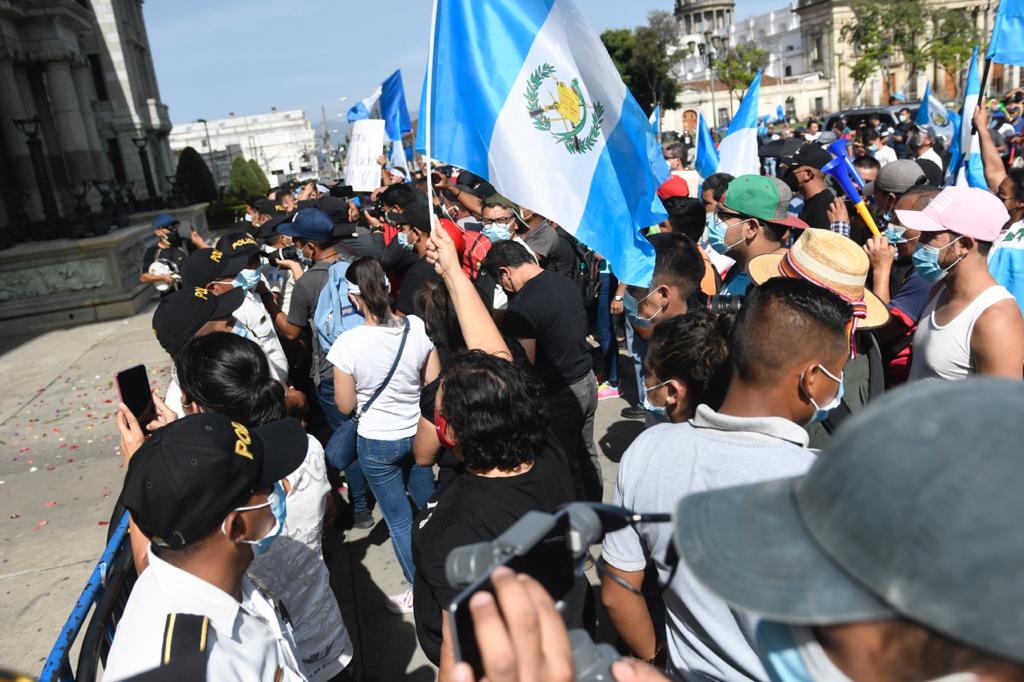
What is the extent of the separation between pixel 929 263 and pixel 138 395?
329cm

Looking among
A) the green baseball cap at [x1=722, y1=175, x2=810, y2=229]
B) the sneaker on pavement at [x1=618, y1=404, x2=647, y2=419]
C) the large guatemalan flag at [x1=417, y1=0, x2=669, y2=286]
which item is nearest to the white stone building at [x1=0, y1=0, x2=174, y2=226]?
the sneaker on pavement at [x1=618, y1=404, x2=647, y2=419]

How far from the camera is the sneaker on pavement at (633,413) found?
6180mm

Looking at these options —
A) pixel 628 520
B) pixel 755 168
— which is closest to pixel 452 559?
pixel 628 520

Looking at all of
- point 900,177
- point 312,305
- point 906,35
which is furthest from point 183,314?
point 906,35

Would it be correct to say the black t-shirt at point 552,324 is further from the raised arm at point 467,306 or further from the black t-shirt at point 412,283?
the black t-shirt at point 412,283

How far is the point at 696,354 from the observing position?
260cm

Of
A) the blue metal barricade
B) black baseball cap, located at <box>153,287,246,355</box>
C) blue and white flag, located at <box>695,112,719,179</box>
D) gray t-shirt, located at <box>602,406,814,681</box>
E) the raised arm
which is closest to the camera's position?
gray t-shirt, located at <box>602,406,814,681</box>

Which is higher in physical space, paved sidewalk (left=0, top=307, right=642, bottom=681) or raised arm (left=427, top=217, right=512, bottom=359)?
raised arm (left=427, top=217, right=512, bottom=359)

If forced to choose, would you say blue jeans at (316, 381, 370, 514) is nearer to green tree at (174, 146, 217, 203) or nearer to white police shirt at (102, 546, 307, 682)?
white police shirt at (102, 546, 307, 682)

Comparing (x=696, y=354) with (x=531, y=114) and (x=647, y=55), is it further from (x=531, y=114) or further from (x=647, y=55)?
(x=647, y=55)

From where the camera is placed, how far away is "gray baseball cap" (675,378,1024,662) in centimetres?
69

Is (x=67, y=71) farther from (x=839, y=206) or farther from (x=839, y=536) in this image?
(x=839, y=536)

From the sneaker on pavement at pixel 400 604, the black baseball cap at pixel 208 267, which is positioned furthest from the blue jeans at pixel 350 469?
the black baseball cap at pixel 208 267

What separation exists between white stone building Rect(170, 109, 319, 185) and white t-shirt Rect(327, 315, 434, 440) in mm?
57945
